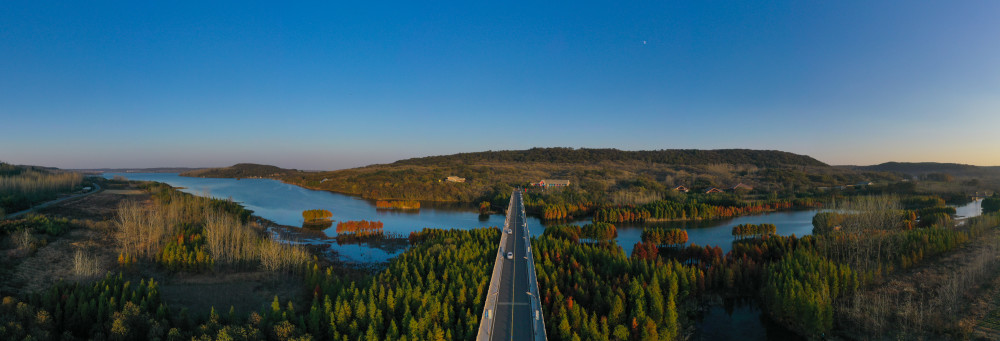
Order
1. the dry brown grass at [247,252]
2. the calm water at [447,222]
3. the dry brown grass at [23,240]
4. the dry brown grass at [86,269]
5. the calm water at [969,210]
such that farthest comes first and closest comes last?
the calm water at [969,210] → the calm water at [447,222] → the dry brown grass at [247,252] → the dry brown grass at [23,240] → the dry brown grass at [86,269]

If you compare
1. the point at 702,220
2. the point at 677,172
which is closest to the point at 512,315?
the point at 702,220

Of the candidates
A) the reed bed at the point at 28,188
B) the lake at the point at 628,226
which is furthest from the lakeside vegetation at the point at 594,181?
the reed bed at the point at 28,188

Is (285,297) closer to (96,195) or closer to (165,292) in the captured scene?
(165,292)

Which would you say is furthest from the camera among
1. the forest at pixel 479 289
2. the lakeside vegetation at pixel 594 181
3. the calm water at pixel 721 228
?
the lakeside vegetation at pixel 594 181

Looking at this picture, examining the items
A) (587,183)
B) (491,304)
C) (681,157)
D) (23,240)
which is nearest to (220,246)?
(23,240)

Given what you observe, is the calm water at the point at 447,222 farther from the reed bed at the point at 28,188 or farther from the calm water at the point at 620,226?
the reed bed at the point at 28,188

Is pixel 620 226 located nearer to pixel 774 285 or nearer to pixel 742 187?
pixel 774 285

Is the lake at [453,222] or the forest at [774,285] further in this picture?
the lake at [453,222]

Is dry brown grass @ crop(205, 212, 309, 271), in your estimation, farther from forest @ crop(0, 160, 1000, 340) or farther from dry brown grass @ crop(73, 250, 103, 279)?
dry brown grass @ crop(73, 250, 103, 279)
